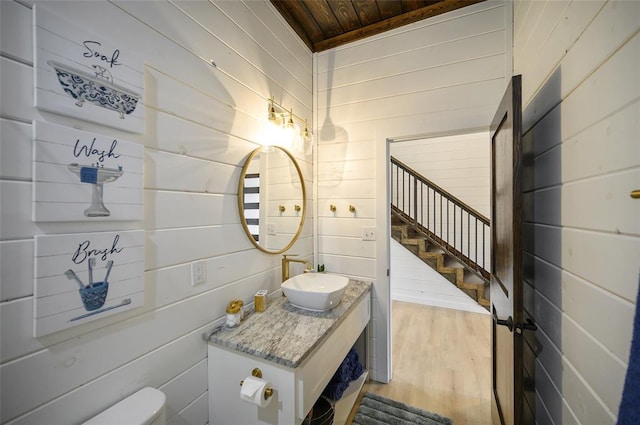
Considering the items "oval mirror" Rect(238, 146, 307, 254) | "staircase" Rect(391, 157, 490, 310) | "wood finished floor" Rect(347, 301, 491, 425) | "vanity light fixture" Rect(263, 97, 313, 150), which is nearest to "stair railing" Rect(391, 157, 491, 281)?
"staircase" Rect(391, 157, 490, 310)

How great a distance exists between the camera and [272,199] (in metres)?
1.71

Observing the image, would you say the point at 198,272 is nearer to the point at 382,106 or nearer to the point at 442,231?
the point at 382,106

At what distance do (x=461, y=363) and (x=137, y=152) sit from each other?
3045mm

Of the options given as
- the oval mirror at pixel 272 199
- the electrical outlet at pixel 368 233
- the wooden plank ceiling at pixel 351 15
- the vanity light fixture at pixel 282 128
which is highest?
the wooden plank ceiling at pixel 351 15

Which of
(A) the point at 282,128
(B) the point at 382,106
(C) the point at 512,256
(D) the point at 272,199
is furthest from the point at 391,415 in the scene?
(B) the point at 382,106

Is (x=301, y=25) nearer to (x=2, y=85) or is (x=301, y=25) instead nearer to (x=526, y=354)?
(x=2, y=85)

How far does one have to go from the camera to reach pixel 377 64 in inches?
83.0

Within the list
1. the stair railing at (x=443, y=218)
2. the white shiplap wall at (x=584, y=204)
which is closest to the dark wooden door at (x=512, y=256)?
the white shiplap wall at (x=584, y=204)

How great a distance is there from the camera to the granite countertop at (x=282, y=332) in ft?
3.47

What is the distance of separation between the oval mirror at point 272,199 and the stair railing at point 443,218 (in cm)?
294

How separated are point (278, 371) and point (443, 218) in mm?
4077

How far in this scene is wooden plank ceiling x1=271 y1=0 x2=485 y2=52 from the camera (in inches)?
72.7

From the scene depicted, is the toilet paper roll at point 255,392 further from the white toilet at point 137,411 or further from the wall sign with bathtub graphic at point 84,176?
the wall sign with bathtub graphic at point 84,176

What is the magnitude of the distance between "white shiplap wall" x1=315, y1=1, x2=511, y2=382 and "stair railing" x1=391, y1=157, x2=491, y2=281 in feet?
8.14
